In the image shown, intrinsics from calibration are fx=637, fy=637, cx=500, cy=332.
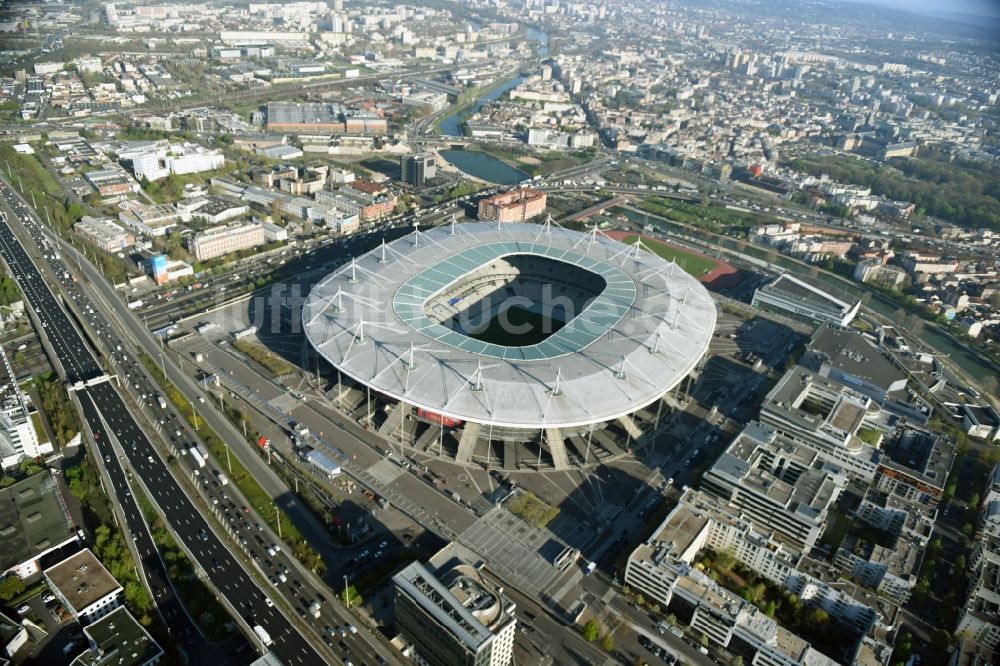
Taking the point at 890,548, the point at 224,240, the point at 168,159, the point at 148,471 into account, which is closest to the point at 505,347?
the point at 148,471

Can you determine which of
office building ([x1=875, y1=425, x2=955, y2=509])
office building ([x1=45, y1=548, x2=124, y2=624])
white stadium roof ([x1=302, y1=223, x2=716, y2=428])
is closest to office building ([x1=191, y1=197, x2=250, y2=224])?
Result: white stadium roof ([x1=302, y1=223, x2=716, y2=428])

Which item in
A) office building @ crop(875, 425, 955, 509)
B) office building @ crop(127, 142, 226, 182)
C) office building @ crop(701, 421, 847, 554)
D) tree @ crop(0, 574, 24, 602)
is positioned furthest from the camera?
office building @ crop(127, 142, 226, 182)

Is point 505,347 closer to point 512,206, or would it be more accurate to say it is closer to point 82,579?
point 82,579

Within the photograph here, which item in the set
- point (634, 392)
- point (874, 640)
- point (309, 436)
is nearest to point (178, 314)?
point (309, 436)

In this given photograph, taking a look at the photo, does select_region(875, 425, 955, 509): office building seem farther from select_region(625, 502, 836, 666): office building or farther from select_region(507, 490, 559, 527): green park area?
select_region(507, 490, 559, 527): green park area

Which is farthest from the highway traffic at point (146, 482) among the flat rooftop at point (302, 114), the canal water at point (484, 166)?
the flat rooftop at point (302, 114)
